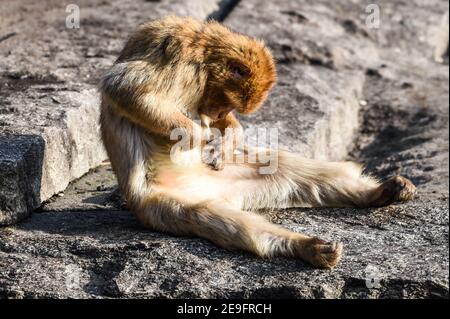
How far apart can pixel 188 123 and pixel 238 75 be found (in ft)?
1.26

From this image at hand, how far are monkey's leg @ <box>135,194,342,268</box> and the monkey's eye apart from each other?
70 centimetres

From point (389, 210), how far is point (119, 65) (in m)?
1.83

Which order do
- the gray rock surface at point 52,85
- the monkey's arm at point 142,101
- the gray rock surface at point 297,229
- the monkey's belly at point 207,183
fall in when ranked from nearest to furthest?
the gray rock surface at point 297,229 < the monkey's arm at point 142,101 < the monkey's belly at point 207,183 < the gray rock surface at point 52,85

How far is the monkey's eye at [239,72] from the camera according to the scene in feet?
16.1

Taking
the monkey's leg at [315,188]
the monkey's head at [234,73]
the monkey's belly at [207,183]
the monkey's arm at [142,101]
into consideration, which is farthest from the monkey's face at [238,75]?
the monkey's leg at [315,188]

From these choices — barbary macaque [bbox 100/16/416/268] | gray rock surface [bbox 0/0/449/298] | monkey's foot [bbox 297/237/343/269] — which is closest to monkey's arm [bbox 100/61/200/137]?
barbary macaque [bbox 100/16/416/268]

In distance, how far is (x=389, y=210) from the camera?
213 inches

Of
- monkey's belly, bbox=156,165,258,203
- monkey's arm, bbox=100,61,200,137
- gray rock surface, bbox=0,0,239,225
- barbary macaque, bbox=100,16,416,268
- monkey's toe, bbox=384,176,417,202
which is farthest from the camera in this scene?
monkey's toe, bbox=384,176,417,202

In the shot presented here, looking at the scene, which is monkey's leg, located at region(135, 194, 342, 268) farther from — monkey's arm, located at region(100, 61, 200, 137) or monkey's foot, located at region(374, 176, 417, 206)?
monkey's foot, located at region(374, 176, 417, 206)

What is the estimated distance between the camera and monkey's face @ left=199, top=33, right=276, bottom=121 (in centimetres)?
492

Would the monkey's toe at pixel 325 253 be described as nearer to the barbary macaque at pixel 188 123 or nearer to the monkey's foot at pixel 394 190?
the barbary macaque at pixel 188 123

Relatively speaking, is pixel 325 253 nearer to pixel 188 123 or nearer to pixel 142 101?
pixel 188 123
